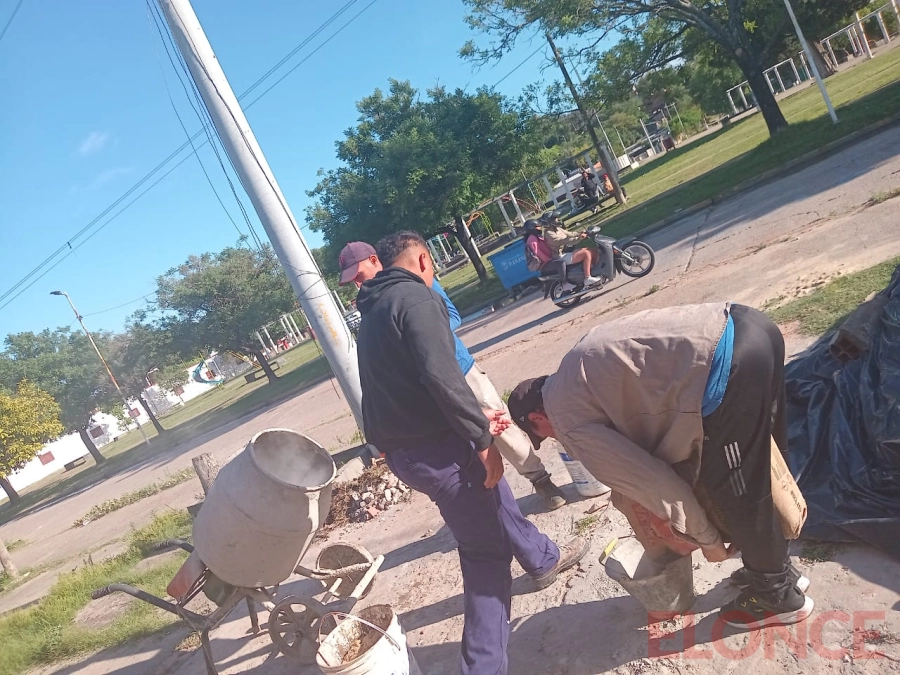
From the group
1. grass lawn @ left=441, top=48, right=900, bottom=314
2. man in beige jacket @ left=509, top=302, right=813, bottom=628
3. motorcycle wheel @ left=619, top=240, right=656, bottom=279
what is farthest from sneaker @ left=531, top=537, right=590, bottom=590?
grass lawn @ left=441, top=48, right=900, bottom=314

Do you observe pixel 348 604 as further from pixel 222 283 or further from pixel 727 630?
pixel 222 283

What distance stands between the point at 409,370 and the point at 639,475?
1096 mm

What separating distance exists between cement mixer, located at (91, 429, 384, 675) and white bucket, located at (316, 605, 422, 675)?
7.2 inches

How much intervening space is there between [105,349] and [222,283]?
1254 centimetres

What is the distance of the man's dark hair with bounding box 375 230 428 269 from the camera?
320 cm

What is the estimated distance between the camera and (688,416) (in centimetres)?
224

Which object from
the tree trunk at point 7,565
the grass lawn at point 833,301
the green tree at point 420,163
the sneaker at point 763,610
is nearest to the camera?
the sneaker at point 763,610

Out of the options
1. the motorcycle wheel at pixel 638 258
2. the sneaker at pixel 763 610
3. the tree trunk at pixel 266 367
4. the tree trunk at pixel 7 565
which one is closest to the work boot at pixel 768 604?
the sneaker at pixel 763 610

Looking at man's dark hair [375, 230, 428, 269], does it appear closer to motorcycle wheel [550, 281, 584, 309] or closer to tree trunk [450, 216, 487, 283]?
motorcycle wheel [550, 281, 584, 309]

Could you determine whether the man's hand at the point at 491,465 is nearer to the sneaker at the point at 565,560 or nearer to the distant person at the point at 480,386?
the distant person at the point at 480,386

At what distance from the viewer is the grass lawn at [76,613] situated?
5.93 meters

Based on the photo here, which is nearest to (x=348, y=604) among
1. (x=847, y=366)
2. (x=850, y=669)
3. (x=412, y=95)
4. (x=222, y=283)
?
(x=850, y=669)

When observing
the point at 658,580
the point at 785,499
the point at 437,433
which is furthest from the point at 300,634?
the point at 785,499

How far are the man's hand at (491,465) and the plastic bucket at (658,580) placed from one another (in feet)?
1.93
